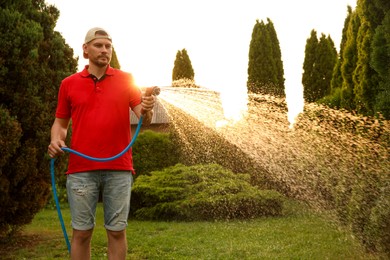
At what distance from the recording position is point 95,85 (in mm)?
3922

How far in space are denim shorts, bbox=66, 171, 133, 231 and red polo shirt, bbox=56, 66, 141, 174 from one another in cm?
6

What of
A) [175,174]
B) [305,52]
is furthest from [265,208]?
[305,52]

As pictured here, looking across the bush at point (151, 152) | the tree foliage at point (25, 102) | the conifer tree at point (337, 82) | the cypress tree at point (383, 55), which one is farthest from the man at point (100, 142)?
the bush at point (151, 152)

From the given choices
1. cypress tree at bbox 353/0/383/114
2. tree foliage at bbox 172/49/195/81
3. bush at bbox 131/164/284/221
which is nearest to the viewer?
cypress tree at bbox 353/0/383/114

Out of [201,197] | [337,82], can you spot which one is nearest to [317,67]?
[337,82]

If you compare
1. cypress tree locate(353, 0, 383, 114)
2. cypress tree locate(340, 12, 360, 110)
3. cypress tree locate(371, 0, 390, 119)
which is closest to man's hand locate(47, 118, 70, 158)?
cypress tree locate(371, 0, 390, 119)

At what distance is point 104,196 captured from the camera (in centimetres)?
383

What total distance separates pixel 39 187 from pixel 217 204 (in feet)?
11.8

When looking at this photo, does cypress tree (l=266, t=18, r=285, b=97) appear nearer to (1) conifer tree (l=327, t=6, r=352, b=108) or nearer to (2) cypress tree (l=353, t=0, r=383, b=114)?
(1) conifer tree (l=327, t=6, r=352, b=108)

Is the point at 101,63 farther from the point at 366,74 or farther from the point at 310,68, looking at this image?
the point at 310,68

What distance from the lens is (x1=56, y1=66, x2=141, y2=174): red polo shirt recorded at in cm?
382

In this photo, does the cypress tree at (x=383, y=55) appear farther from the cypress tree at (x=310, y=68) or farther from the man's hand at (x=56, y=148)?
the cypress tree at (x=310, y=68)

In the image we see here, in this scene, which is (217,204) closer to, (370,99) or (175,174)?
(175,174)

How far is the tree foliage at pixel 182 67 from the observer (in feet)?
73.6
